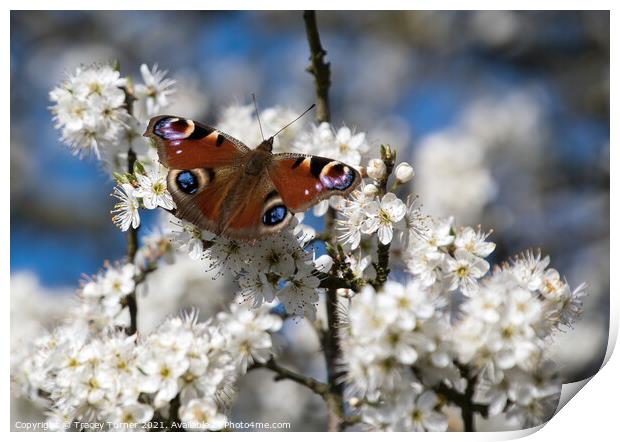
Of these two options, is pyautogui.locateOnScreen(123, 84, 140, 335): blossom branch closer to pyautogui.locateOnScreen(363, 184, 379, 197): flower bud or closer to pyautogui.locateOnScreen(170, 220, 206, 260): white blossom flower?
pyautogui.locateOnScreen(170, 220, 206, 260): white blossom flower

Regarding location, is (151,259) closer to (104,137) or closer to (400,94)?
(104,137)

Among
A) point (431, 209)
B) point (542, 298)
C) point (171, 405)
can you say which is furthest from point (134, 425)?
point (431, 209)

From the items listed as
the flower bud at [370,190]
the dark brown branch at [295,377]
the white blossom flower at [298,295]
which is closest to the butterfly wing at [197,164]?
the white blossom flower at [298,295]

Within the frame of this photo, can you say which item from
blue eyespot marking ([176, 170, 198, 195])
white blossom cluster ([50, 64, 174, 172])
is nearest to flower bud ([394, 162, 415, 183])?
blue eyespot marking ([176, 170, 198, 195])

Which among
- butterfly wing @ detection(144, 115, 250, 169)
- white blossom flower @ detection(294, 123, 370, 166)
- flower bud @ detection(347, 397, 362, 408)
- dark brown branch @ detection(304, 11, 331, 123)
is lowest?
flower bud @ detection(347, 397, 362, 408)

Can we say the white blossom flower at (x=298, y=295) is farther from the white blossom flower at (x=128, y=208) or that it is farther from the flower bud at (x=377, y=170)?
the white blossom flower at (x=128, y=208)

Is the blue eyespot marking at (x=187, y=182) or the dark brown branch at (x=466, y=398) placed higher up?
the blue eyespot marking at (x=187, y=182)

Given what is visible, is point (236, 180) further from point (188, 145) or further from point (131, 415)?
point (131, 415)
